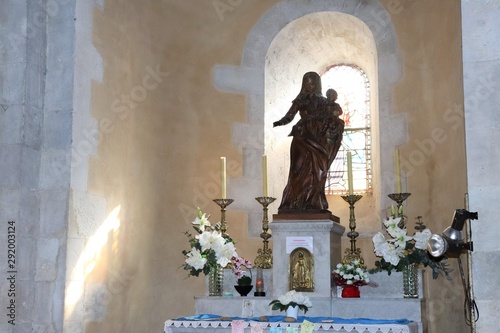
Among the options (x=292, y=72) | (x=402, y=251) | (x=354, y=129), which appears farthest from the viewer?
(x=292, y=72)

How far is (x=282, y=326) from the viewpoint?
564 centimetres

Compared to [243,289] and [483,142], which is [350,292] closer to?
[243,289]

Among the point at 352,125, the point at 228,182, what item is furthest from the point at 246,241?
the point at 352,125

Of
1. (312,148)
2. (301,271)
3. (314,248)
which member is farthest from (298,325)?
(312,148)

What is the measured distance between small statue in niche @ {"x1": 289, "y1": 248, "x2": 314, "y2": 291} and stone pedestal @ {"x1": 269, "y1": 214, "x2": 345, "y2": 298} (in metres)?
0.04

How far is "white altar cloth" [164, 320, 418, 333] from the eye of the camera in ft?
17.8

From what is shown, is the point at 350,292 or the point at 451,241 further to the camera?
the point at 350,292

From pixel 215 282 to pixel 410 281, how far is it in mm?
1836

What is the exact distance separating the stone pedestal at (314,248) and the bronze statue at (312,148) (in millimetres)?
155

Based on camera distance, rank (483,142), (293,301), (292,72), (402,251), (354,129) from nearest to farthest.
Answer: (483,142) → (293,301) → (402,251) → (354,129) → (292,72)

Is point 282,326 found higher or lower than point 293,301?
lower

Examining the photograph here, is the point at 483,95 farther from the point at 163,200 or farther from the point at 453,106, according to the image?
the point at 163,200

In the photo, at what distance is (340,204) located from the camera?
936 centimetres

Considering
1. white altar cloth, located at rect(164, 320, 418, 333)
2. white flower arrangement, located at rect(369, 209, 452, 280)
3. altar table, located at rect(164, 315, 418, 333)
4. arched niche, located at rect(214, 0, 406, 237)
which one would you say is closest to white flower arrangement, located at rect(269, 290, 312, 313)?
altar table, located at rect(164, 315, 418, 333)
